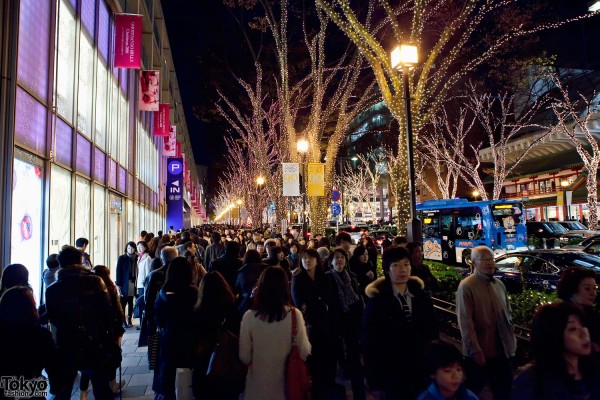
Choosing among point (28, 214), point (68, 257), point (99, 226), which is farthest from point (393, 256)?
point (99, 226)

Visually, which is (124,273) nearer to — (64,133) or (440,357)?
(64,133)

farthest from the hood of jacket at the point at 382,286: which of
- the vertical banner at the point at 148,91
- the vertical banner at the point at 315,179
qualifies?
the vertical banner at the point at 148,91

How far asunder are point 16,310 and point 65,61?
8.37 metres

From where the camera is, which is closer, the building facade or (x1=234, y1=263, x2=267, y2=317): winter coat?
(x1=234, y1=263, x2=267, y2=317): winter coat

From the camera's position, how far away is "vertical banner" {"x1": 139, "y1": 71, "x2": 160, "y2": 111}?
1884 cm

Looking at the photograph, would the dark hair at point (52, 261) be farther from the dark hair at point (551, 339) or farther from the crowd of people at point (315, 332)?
the dark hair at point (551, 339)

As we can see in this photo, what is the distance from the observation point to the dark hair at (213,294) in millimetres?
4055

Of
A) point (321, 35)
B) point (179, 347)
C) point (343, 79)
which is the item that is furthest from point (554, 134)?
point (179, 347)

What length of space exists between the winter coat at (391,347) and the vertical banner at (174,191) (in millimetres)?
28684

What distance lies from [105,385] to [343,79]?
16.6 m

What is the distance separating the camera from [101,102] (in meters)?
13.4

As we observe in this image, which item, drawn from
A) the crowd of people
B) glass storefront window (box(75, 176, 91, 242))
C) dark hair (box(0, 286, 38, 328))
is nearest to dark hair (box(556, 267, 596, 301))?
the crowd of people

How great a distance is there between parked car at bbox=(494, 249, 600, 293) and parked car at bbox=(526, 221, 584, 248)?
11.4 m

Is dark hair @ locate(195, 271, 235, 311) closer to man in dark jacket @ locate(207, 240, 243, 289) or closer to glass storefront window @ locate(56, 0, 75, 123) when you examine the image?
man in dark jacket @ locate(207, 240, 243, 289)
